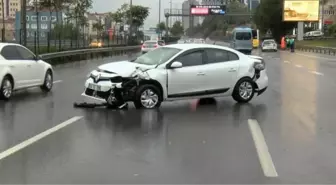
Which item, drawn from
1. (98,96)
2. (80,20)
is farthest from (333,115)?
(80,20)

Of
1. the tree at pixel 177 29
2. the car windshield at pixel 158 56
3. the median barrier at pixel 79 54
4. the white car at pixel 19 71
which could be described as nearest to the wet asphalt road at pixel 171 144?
the white car at pixel 19 71

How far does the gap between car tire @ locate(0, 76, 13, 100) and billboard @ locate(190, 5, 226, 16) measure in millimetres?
76820

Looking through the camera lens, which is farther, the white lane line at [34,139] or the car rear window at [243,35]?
the car rear window at [243,35]

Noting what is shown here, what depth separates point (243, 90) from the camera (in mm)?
14188

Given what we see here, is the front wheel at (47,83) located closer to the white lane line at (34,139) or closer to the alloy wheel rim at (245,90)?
the white lane line at (34,139)

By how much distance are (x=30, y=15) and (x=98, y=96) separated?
1345 inches

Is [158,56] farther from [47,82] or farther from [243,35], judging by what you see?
[243,35]

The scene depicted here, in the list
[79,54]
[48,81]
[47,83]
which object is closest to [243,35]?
[79,54]

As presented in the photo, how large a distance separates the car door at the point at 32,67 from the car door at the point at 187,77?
5.14 meters

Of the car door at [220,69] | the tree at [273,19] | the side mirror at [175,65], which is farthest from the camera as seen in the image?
the tree at [273,19]

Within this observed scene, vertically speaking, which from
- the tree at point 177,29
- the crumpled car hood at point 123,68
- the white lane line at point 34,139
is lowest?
the white lane line at point 34,139

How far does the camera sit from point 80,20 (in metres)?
56.4

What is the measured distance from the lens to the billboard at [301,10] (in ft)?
267

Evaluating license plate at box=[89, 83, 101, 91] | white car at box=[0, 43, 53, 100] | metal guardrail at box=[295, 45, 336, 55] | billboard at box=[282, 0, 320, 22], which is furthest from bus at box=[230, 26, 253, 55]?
license plate at box=[89, 83, 101, 91]
